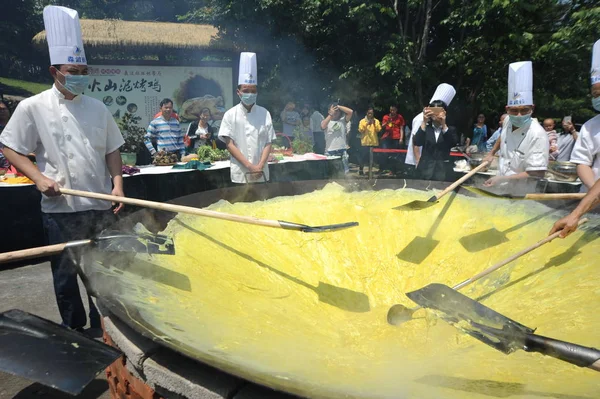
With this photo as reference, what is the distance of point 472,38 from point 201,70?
5.75m

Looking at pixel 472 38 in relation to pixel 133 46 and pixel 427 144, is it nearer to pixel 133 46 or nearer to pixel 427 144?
pixel 427 144

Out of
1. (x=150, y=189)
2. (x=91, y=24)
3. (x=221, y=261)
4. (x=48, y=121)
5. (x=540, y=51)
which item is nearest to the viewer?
(x=221, y=261)

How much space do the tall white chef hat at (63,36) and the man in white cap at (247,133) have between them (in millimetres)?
1448

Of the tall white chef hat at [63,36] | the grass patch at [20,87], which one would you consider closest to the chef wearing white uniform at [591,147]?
the tall white chef hat at [63,36]

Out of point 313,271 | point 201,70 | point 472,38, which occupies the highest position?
point 472,38

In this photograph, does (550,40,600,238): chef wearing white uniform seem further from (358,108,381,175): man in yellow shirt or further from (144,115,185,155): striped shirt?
(358,108,381,175): man in yellow shirt

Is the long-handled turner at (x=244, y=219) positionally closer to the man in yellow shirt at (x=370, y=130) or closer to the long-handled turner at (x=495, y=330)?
the long-handled turner at (x=495, y=330)

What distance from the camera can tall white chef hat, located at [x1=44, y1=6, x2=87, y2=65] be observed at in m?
2.77

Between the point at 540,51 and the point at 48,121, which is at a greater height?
the point at 540,51

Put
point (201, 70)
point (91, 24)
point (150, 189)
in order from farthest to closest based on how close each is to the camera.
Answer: point (91, 24) < point (201, 70) < point (150, 189)

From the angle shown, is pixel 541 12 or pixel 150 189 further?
pixel 541 12

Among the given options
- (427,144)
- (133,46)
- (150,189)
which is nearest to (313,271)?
(427,144)

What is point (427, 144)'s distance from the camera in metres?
5.23

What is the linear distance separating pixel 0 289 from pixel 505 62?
9.71 metres
